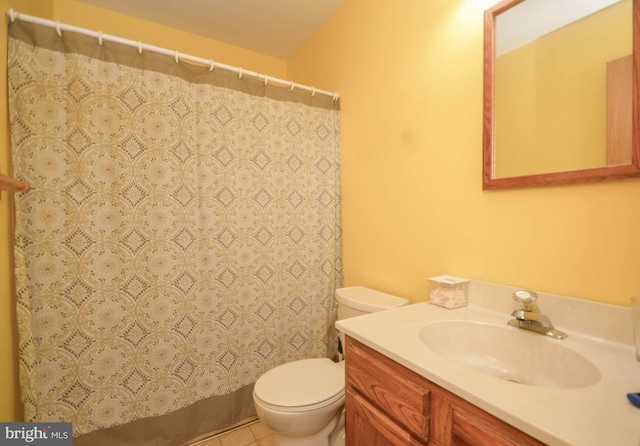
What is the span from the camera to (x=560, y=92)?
34.9 inches

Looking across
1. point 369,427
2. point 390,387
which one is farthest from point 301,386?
point 390,387

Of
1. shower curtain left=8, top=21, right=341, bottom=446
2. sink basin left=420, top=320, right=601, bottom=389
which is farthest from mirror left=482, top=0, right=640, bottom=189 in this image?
shower curtain left=8, top=21, right=341, bottom=446

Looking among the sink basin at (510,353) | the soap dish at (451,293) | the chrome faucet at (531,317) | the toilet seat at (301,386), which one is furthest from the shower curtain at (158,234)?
the chrome faucet at (531,317)

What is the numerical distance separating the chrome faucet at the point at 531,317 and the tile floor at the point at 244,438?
1.40 meters

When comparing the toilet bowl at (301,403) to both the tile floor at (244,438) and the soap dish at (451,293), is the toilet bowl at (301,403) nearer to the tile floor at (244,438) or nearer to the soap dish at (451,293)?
the tile floor at (244,438)

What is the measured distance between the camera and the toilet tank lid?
133 centimetres

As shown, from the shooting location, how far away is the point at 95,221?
1.30 metres

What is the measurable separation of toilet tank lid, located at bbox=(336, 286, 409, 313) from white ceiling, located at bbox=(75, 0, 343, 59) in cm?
179

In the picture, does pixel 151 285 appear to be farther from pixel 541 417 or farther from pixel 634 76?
pixel 634 76

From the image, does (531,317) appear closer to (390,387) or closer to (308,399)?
(390,387)

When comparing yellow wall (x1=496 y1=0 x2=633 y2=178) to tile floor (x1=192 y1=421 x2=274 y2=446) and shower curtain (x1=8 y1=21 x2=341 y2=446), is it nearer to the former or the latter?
shower curtain (x1=8 y1=21 x2=341 y2=446)

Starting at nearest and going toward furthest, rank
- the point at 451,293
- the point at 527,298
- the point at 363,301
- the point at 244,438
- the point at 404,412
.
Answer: the point at 404,412 < the point at 527,298 < the point at 451,293 < the point at 363,301 < the point at 244,438

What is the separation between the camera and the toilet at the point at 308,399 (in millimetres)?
1123

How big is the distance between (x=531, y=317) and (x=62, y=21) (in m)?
2.94
